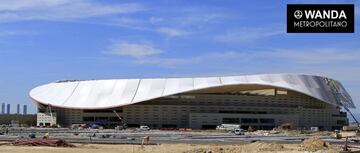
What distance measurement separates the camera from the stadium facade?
471 ft

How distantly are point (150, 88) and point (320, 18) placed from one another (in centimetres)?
11622

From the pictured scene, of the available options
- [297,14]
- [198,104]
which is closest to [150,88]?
[198,104]

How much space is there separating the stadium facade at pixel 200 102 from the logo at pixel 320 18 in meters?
107

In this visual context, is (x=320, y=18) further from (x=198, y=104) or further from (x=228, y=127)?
(x=198, y=104)

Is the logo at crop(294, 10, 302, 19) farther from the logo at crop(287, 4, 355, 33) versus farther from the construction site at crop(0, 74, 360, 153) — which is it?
the construction site at crop(0, 74, 360, 153)

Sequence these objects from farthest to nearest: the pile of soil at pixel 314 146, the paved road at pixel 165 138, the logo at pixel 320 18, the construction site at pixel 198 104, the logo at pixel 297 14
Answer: the construction site at pixel 198 104
the paved road at pixel 165 138
the pile of soil at pixel 314 146
the logo at pixel 297 14
the logo at pixel 320 18

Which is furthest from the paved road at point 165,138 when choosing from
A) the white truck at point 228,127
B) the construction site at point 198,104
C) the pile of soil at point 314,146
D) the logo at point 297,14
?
the construction site at point 198,104

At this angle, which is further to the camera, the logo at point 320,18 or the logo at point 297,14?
the logo at point 297,14

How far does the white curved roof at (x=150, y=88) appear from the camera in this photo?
14538 centimetres

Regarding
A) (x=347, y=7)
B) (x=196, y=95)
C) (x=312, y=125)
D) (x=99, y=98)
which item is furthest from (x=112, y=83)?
(x=347, y=7)

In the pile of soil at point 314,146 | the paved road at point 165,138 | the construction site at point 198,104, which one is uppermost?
the construction site at point 198,104

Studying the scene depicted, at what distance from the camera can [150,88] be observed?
148 m

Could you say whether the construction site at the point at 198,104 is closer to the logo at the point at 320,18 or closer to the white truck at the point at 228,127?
the white truck at the point at 228,127

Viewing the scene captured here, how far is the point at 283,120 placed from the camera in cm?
14562
